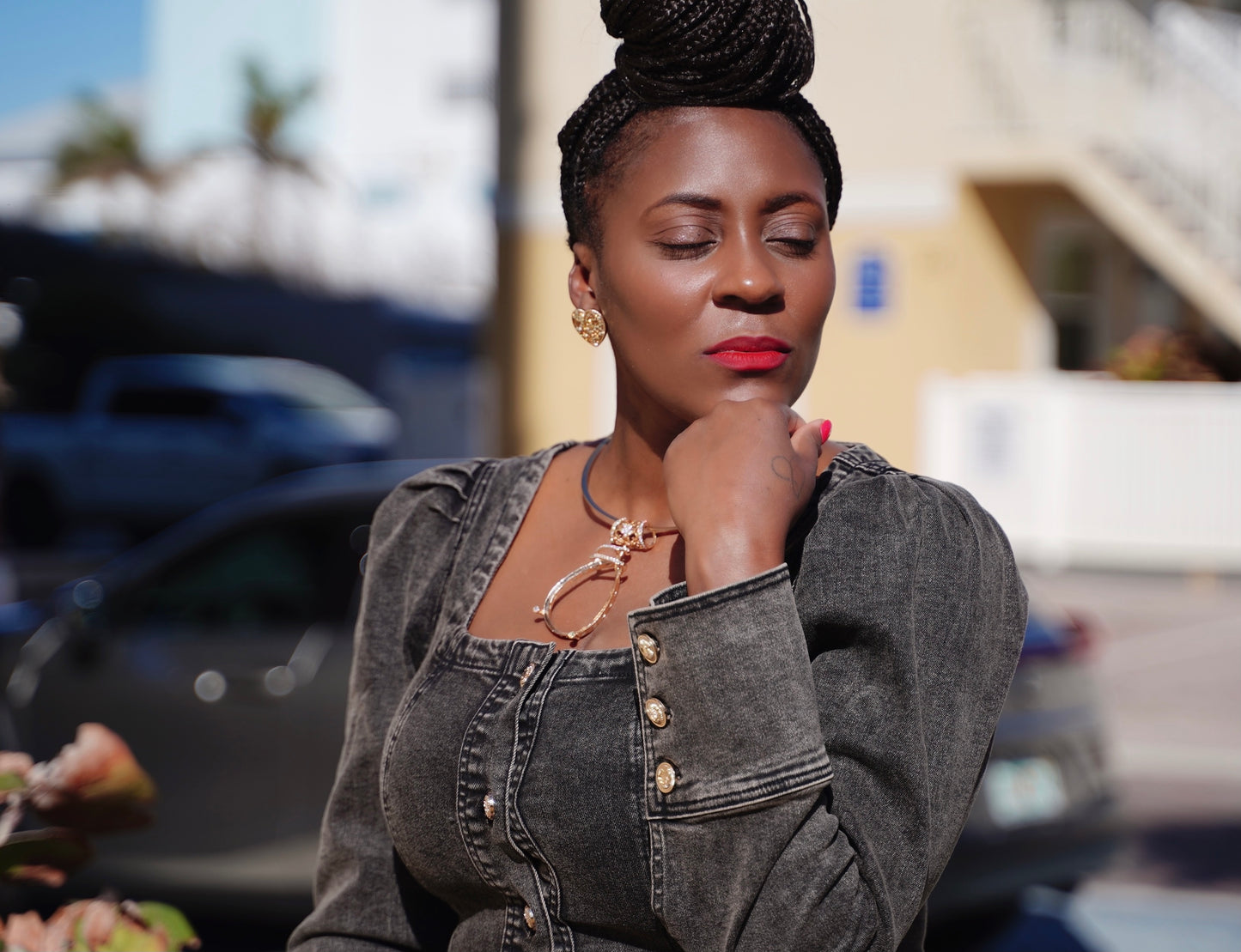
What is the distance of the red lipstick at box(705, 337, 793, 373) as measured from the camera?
→ 1.48 m

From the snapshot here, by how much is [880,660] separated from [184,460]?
51.2 ft

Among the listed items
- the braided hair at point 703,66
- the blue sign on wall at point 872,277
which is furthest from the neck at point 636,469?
the blue sign on wall at point 872,277

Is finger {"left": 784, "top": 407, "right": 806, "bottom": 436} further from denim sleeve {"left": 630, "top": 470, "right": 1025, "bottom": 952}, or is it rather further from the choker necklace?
the choker necklace

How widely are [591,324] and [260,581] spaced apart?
3589mm

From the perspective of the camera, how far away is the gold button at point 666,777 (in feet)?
4.43

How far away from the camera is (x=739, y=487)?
4.48 feet

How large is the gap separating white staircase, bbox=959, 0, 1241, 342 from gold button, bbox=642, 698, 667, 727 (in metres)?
14.1

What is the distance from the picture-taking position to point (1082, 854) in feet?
15.3

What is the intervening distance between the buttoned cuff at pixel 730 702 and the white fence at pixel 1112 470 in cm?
1210

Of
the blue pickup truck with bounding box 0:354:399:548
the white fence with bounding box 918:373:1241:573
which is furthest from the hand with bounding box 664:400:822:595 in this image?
the blue pickup truck with bounding box 0:354:399:548

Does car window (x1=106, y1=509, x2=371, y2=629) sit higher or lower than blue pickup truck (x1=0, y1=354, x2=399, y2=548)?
higher

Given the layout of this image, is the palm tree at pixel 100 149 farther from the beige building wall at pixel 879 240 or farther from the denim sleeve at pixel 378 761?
the denim sleeve at pixel 378 761

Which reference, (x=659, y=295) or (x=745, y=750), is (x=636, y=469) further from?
(x=745, y=750)

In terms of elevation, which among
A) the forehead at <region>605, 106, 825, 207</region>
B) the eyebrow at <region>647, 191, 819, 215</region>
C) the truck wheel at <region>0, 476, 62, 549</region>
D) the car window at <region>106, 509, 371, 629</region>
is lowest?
the truck wheel at <region>0, 476, 62, 549</region>
